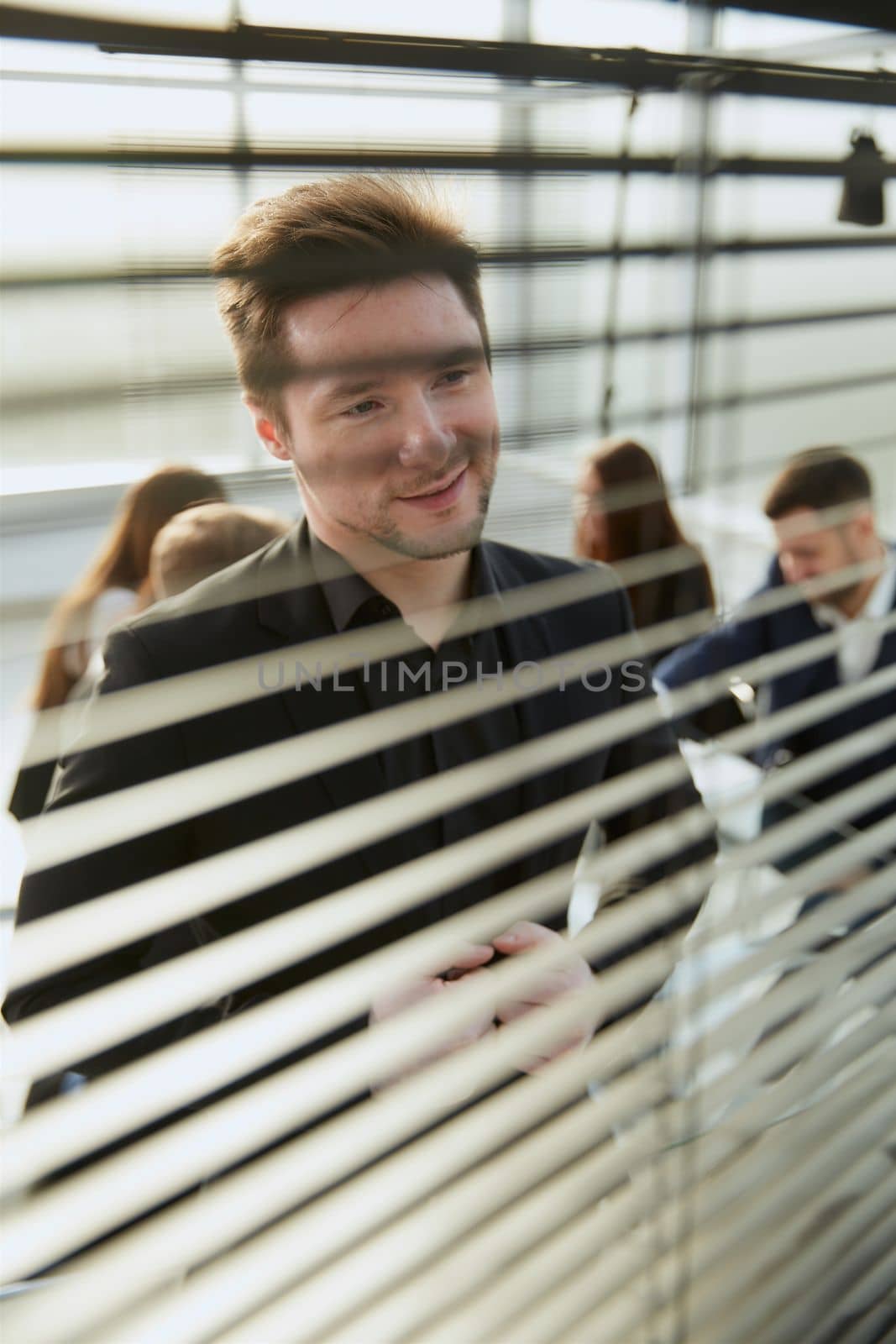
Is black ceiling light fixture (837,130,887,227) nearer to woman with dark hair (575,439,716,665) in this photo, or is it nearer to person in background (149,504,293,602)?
woman with dark hair (575,439,716,665)

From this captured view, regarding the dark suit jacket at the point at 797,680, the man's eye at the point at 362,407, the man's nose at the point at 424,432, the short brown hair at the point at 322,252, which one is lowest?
the dark suit jacket at the point at 797,680

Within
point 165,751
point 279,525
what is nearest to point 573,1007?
point 165,751

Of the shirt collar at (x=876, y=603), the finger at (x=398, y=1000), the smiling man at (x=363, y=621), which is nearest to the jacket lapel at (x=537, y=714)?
the smiling man at (x=363, y=621)

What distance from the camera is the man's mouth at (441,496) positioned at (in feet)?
3.34

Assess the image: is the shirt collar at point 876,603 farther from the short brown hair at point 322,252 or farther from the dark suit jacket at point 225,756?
the short brown hair at point 322,252

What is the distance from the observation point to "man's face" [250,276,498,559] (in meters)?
0.90

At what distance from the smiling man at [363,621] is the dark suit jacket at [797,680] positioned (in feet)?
3.37

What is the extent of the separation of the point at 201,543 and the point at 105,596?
0.31m

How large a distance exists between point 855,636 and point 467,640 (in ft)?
1.97

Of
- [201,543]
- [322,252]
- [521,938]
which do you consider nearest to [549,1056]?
[521,938]

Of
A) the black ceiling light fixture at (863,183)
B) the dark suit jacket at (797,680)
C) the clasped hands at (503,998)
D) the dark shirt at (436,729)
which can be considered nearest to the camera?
the clasped hands at (503,998)

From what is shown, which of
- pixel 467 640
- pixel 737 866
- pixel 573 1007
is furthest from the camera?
pixel 467 640

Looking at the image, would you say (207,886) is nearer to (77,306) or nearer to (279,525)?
(77,306)

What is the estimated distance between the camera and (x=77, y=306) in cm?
66
